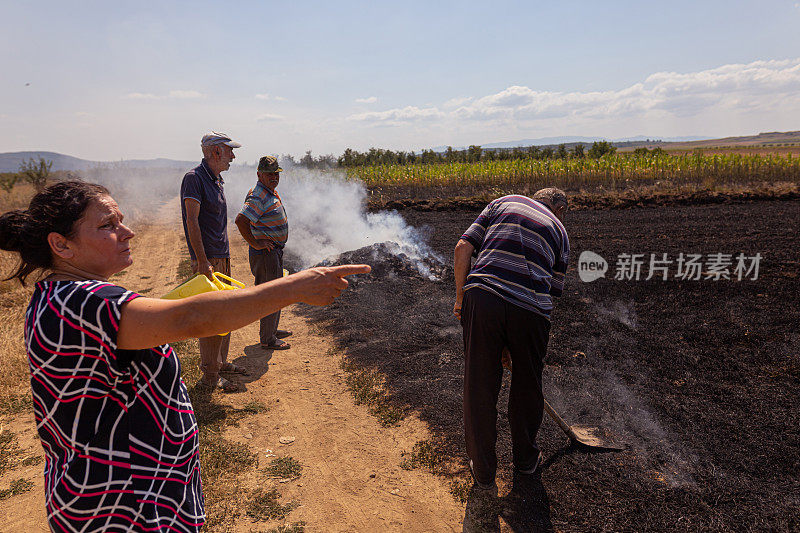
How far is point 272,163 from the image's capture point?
16.2ft

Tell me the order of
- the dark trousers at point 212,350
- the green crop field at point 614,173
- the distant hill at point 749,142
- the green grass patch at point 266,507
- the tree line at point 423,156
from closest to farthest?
the green grass patch at point 266,507, the dark trousers at point 212,350, the green crop field at point 614,173, the tree line at point 423,156, the distant hill at point 749,142

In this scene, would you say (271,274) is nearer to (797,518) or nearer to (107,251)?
(107,251)

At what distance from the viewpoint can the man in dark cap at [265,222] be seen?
492cm

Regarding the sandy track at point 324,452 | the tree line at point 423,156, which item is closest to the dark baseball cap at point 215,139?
the sandy track at point 324,452

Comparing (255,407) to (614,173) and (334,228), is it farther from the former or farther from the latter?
(614,173)

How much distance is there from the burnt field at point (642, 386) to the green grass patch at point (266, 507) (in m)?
1.23

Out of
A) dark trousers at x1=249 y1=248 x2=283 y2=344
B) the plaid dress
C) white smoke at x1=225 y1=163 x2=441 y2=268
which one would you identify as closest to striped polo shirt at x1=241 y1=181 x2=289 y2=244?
dark trousers at x1=249 y1=248 x2=283 y2=344

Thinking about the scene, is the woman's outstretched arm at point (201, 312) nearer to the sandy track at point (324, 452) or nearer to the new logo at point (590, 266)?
the sandy track at point (324, 452)

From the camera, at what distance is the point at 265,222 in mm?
4969

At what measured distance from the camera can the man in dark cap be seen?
4918 millimetres

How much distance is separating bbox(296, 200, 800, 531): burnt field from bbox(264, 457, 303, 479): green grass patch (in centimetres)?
111

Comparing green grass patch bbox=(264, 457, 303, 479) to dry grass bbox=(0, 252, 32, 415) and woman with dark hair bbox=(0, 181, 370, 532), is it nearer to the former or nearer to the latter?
woman with dark hair bbox=(0, 181, 370, 532)

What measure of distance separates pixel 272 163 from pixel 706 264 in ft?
25.5

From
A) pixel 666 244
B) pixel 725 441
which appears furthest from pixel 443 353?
pixel 666 244
